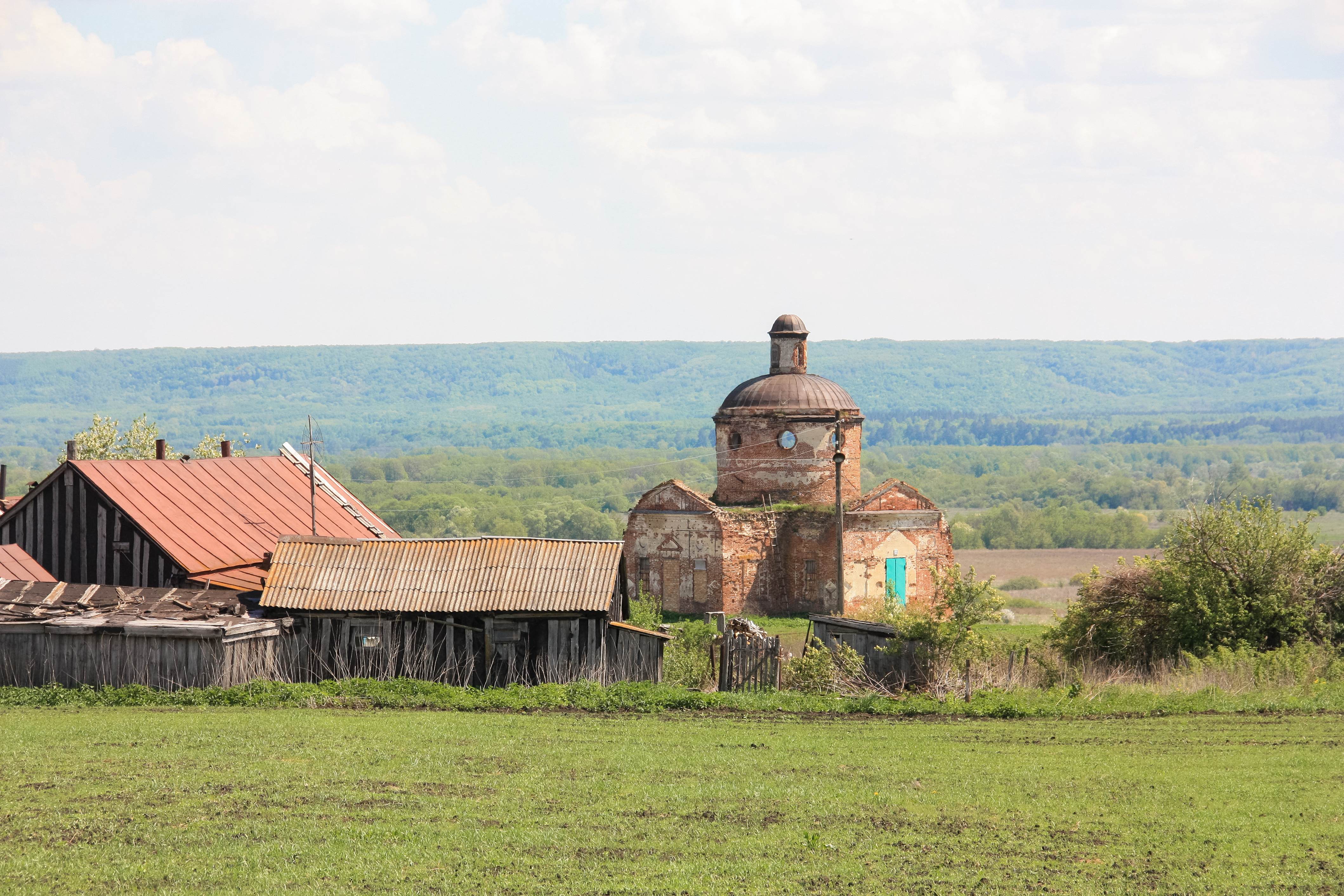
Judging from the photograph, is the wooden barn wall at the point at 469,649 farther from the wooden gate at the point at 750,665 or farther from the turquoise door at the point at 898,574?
the turquoise door at the point at 898,574

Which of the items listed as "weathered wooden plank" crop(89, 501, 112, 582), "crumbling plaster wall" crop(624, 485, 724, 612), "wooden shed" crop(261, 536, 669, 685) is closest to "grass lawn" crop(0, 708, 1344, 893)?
"wooden shed" crop(261, 536, 669, 685)

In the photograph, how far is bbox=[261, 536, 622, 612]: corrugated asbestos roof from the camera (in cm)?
2480

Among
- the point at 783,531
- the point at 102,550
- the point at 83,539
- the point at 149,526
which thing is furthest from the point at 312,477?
the point at 783,531

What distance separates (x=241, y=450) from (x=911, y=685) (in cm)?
2142

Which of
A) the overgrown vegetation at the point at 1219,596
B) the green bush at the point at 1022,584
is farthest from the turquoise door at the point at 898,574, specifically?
the green bush at the point at 1022,584

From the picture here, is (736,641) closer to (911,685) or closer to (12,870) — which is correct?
(911,685)

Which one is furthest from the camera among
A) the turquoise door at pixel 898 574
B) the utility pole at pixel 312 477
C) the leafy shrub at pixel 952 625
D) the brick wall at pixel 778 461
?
the brick wall at pixel 778 461

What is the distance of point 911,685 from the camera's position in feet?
79.1

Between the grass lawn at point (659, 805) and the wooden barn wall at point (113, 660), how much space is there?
74.3 inches

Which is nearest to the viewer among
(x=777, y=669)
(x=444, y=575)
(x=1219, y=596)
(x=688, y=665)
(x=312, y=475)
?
(x=777, y=669)

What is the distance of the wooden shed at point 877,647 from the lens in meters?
24.1

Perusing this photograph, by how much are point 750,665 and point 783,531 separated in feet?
59.2

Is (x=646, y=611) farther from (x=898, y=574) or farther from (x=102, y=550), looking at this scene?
(x=102, y=550)

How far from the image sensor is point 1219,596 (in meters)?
27.0
